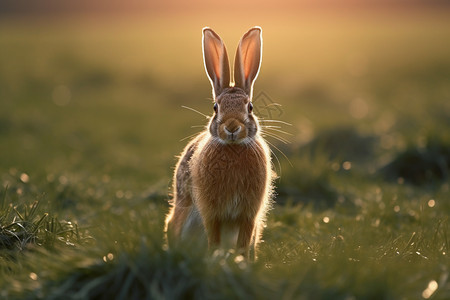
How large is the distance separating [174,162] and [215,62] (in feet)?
15.5

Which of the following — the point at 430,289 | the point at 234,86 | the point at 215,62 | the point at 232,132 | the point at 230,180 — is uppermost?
the point at 215,62

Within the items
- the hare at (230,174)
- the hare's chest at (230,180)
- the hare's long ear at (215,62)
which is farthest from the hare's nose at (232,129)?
the hare's long ear at (215,62)

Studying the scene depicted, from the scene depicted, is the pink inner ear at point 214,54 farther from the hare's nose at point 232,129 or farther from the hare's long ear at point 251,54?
the hare's nose at point 232,129

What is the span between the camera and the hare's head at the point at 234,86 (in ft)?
15.1

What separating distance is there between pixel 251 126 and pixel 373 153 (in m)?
5.88

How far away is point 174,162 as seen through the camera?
9.84m

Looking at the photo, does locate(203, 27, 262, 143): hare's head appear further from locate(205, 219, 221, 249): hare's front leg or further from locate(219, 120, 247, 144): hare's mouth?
locate(205, 219, 221, 249): hare's front leg

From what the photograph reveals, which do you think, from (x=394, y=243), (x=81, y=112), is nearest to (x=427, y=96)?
(x=81, y=112)

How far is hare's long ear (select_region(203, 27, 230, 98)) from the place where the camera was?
506 centimetres

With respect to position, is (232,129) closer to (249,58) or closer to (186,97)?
(249,58)

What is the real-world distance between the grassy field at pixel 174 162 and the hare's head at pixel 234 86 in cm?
42

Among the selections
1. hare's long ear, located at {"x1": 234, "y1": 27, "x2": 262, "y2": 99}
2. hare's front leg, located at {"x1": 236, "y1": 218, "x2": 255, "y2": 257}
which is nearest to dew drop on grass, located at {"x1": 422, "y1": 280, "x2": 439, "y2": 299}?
hare's front leg, located at {"x1": 236, "y1": 218, "x2": 255, "y2": 257}

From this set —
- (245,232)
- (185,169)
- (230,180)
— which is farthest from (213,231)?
(185,169)

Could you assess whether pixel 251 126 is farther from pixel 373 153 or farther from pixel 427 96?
pixel 427 96
